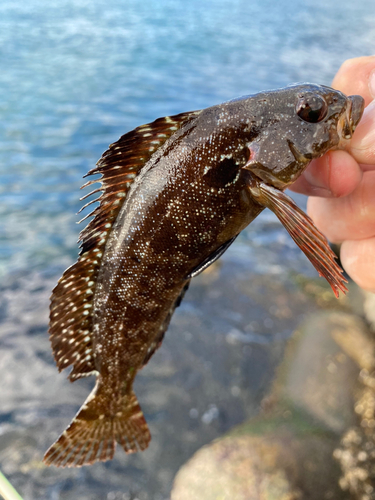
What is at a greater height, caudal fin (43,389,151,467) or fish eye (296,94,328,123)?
fish eye (296,94,328,123)

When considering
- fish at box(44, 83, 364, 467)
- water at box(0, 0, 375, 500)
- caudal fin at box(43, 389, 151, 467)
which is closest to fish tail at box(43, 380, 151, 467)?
caudal fin at box(43, 389, 151, 467)

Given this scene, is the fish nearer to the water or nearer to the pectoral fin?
the pectoral fin

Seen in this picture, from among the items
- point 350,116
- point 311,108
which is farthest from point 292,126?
point 350,116

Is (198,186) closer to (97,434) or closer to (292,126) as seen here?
(292,126)

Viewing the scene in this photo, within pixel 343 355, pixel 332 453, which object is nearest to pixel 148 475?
pixel 332 453

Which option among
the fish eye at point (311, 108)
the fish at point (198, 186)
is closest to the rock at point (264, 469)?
the fish at point (198, 186)

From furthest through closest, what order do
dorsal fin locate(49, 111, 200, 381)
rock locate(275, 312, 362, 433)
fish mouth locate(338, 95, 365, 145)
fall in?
1. rock locate(275, 312, 362, 433)
2. fish mouth locate(338, 95, 365, 145)
3. dorsal fin locate(49, 111, 200, 381)
